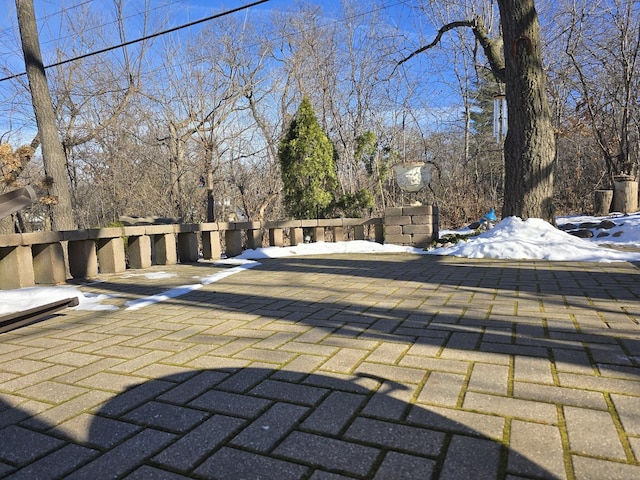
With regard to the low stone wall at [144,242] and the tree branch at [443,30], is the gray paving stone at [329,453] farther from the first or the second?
the tree branch at [443,30]

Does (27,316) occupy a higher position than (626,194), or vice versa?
(626,194)

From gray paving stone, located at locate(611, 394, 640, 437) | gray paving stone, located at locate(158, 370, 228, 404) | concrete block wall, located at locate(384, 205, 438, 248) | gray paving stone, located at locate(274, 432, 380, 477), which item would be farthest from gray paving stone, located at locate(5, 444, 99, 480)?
concrete block wall, located at locate(384, 205, 438, 248)

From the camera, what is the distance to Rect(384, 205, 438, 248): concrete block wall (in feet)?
23.2

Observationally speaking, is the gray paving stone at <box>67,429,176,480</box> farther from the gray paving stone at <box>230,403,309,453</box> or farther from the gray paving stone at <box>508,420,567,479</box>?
the gray paving stone at <box>508,420,567,479</box>

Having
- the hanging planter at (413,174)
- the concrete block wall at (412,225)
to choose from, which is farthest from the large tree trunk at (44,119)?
the hanging planter at (413,174)

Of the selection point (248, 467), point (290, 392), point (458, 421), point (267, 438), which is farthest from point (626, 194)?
point (248, 467)

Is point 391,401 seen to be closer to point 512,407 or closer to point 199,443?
point 512,407

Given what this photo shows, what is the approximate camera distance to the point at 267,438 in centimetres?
131

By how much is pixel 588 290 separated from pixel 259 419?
307 centimetres

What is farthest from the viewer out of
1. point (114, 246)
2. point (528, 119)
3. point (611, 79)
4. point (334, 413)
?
point (611, 79)

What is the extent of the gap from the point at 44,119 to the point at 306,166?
5000 mm

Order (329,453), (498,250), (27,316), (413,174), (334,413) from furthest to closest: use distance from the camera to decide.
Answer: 1. (413,174)
2. (498,250)
3. (27,316)
4. (334,413)
5. (329,453)

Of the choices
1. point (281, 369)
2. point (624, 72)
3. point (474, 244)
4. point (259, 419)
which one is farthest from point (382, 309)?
point (624, 72)

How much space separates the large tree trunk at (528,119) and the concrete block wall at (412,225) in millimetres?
1373
